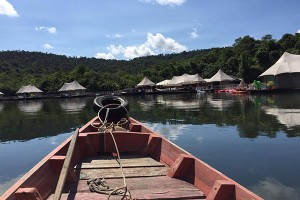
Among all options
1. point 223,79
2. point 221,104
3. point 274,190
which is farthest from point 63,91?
point 274,190

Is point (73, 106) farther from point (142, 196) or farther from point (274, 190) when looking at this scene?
point (142, 196)

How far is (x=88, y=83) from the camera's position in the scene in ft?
245

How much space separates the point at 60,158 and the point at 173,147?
192 cm

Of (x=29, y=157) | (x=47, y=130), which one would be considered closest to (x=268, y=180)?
(x=29, y=157)

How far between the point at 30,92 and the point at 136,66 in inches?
2283

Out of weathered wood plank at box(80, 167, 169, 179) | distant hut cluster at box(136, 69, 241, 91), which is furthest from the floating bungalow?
weathered wood plank at box(80, 167, 169, 179)

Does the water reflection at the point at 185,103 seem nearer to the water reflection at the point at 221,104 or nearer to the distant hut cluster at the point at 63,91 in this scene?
the water reflection at the point at 221,104

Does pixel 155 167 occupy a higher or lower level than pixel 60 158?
lower

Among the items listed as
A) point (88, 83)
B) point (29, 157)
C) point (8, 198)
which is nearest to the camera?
point (8, 198)

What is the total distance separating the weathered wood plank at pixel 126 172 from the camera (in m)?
5.41

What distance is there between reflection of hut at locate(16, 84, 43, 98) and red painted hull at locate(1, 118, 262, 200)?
71342 mm

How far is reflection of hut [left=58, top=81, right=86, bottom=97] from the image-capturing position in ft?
233

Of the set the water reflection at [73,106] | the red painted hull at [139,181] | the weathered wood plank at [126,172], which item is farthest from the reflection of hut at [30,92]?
the weathered wood plank at [126,172]

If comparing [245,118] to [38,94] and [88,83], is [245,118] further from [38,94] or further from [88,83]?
[38,94]
